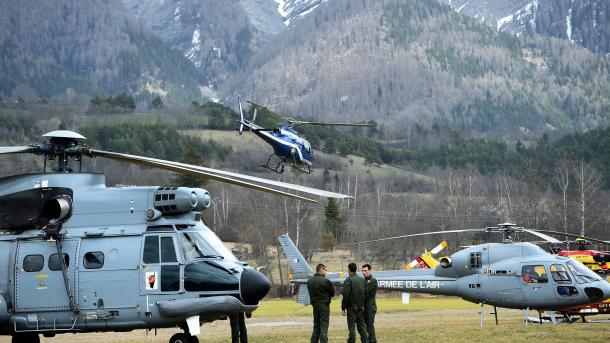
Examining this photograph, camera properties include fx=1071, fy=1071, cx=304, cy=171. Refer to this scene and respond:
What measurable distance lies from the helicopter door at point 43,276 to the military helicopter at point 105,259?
18 millimetres

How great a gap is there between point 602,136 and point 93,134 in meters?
71.2

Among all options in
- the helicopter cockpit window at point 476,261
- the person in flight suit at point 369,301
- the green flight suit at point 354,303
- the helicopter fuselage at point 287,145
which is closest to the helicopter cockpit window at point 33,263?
the green flight suit at point 354,303

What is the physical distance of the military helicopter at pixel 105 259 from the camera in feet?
61.7

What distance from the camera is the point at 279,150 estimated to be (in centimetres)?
3684

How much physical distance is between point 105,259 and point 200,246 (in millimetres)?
1701

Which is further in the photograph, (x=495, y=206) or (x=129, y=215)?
(x=495, y=206)

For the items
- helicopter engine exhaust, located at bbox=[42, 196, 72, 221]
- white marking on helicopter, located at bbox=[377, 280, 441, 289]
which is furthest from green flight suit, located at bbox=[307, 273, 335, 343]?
white marking on helicopter, located at bbox=[377, 280, 441, 289]

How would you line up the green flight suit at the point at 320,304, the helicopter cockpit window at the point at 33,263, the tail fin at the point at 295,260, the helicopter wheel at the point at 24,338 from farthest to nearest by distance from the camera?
the tail fin at the point at 295,260
the green flight suit at the point at 320,304
the helicopter wheel at the point at 24,338
the helicopter cockpit window at the point at 33,263

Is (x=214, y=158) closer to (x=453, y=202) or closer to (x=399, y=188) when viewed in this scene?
(x=399, y=188)

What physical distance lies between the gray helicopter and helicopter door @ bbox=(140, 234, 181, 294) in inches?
399

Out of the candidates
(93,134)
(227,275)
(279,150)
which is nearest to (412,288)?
(279,150)

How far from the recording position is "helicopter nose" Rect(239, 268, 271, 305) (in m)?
19.0

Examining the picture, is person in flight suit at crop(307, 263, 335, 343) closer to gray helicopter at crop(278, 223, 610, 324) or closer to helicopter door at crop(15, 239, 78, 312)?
helicopter door at crop(15, 239, 78, 312)

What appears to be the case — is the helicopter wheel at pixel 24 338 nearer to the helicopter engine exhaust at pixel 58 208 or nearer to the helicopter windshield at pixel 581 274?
the helicopter engine exhaust at pixel 58 208
